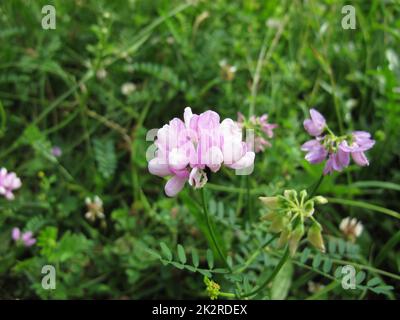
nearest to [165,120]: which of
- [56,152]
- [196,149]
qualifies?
[56,152]

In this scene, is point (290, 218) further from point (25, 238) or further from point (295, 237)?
point (25, 238)

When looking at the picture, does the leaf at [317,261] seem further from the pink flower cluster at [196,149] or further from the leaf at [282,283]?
the pink flower cluster at [196,149]

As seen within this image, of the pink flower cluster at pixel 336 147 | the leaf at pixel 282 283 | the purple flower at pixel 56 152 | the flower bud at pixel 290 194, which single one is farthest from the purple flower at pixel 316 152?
the purple flower at pixel 56 152

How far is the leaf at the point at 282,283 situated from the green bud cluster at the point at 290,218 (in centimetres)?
44

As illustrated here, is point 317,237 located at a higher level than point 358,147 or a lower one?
lower

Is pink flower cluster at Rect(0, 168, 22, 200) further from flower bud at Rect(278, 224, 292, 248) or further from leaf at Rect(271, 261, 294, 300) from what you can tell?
flower bud at Rect(278, 224, 292, 248)

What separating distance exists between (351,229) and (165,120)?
2.55 ft

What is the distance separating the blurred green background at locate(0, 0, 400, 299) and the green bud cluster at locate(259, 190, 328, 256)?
0.38 metres

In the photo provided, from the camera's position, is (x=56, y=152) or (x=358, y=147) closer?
(x=358, y=147)

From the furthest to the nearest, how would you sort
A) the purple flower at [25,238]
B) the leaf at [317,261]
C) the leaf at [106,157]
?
the leaf at [106,157] < the purple flower at [25,238] < the leaf at [317,261]

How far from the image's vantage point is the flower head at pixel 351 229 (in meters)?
A: 1.56

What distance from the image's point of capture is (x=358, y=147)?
1154mm

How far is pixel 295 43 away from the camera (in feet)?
7.03
